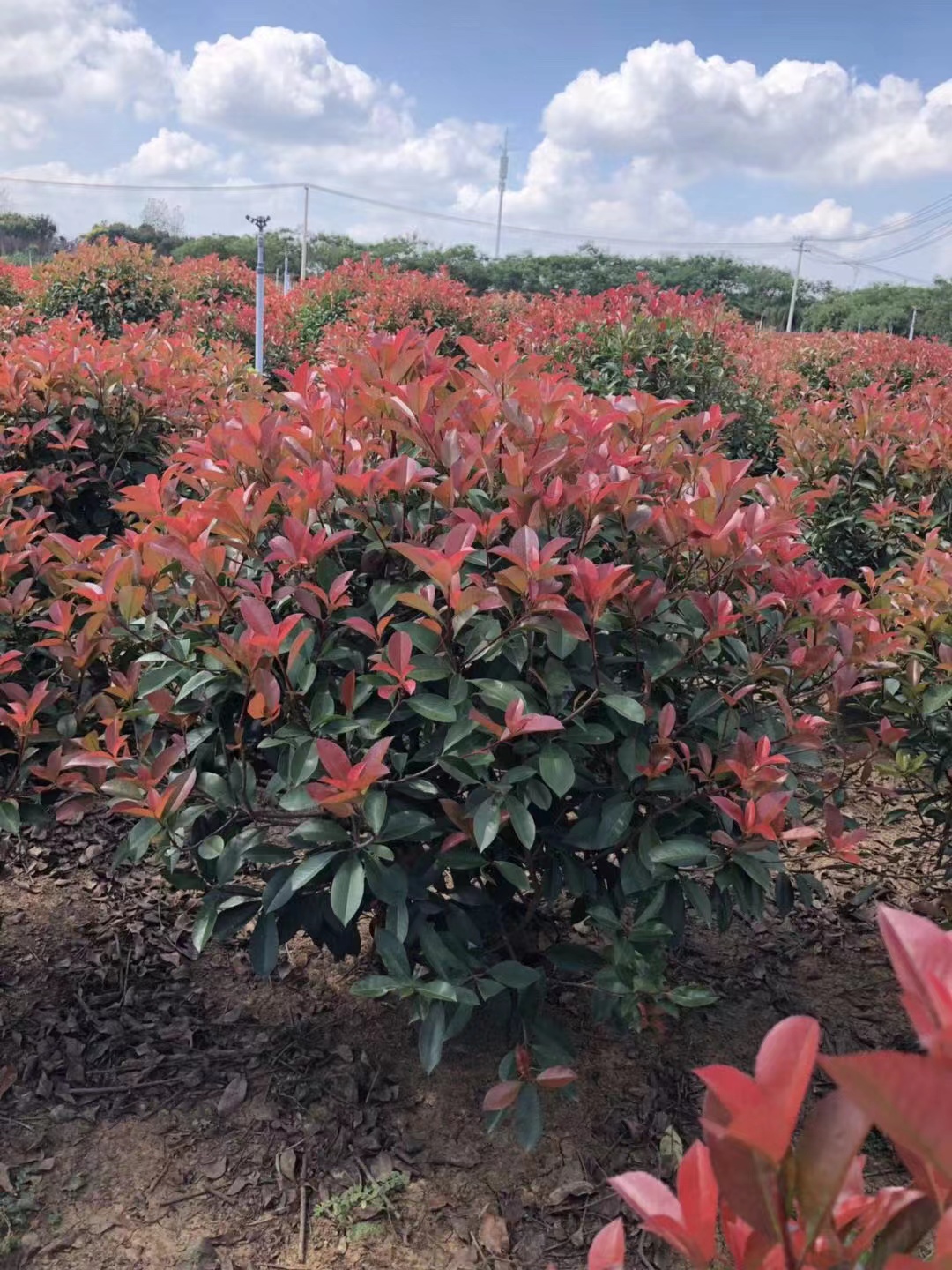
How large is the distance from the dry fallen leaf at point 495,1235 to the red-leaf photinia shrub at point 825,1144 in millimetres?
1336

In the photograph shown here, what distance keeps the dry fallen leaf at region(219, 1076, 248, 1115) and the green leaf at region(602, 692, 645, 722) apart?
124 centimetres

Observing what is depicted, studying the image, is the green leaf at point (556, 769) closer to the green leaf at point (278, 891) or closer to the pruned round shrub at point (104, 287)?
the green leaf at point (278, 891)

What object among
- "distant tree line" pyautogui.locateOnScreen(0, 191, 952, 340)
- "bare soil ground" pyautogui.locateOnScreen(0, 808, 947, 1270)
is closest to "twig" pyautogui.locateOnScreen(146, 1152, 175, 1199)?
"bare soil ground" pyautogui.locateOnScreen(0, 808, 947, 1270)

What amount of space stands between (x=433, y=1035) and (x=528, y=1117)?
0.21 meters

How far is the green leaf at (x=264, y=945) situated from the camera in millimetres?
1801

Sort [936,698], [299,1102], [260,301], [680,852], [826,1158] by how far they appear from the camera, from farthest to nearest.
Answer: [260,301], [936,698], [299,1102], [680,852], [826,1158]

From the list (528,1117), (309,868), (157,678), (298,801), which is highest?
(157,678)

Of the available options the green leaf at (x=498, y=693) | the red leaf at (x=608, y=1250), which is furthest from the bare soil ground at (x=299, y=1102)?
the red leaf at (x=608, y=1250)

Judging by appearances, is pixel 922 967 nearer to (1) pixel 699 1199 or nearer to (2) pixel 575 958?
(1) pixel 699 1199

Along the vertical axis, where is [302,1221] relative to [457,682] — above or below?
below

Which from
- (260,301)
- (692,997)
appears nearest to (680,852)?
(692,997)

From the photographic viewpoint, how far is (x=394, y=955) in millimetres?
1754

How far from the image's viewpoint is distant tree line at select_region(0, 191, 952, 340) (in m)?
41.6

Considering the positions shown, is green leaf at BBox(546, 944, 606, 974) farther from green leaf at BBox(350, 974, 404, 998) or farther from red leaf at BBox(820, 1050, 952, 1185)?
red leaf at BBox(820, 1050, 952, 1185)
